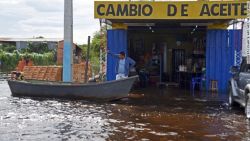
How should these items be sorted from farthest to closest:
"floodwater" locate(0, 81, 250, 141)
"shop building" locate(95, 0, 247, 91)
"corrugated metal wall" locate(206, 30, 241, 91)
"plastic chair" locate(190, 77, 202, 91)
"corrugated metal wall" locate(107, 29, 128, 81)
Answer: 1. "plastic chair" locate(190, 77, 202, 91)
2. "corrugated metal wall" locate(107, 29, 128, 81)
3. "corrugated metal wall" locate(206, 30, 241, 91)
4. "shop building" locate(95, 0, 247, 91)
5. "floodwater" locate(0, 81, 250, 141)

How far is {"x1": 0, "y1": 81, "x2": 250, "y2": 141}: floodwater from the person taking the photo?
10211 mm

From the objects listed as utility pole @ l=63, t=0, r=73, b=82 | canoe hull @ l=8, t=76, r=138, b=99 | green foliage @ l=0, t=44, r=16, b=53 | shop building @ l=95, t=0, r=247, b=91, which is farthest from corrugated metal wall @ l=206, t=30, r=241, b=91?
green foliage @ l=0, t=44, r=16, b=53

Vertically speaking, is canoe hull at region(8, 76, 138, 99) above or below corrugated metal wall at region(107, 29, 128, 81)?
below

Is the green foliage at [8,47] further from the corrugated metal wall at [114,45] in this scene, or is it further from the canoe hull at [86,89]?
the canoe hull at [86,89]

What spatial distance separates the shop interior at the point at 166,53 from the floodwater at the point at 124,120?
21.0 feet

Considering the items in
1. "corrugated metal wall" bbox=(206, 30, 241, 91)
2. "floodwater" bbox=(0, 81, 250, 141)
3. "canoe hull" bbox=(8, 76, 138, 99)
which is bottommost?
"floodwater" bbox=(0, 81, 250, 141)

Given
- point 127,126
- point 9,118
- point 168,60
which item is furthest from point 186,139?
point 168,60

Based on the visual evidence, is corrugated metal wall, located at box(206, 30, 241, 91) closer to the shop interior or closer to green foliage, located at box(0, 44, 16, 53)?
the shop interior

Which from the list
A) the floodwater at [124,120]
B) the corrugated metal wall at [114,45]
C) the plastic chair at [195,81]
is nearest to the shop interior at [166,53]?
the plastic chair at [195,81]

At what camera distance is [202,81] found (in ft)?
71.8

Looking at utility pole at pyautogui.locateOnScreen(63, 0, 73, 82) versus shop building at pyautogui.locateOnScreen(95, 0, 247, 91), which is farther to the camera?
utility pole at pyautogui.locateOnScreen(63, 0, 73, 82)

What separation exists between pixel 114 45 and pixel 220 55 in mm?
5114

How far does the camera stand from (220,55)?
70.1 ft

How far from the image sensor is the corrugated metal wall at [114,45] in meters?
21.8
